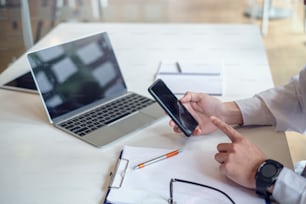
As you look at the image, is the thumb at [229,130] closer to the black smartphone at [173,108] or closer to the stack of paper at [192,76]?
the black smartphone at [173,108]

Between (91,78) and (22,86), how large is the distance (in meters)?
0.28

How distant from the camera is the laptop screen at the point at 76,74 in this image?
112cm

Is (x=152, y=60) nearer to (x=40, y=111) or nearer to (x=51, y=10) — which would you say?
(x=40, y=111)

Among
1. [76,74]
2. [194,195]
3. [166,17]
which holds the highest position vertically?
[76,74]

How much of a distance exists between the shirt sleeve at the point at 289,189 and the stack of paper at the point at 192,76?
0.49 metres

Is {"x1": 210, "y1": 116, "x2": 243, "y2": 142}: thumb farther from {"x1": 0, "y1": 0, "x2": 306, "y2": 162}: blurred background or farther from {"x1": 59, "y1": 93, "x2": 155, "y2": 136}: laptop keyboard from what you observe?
{"x1": 0, "y1": 0, "x2": 306, "y2": 162}: blurred background

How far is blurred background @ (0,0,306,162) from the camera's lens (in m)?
2.99

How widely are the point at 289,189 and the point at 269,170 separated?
0.05 metres

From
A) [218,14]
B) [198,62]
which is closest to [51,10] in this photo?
[218,14]

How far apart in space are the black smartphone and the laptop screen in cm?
25

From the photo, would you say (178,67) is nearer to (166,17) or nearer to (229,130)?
(229,130)

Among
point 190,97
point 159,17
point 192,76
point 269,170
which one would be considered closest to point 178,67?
point 192,76

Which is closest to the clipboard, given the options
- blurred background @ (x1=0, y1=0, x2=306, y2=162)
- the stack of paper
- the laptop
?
the laptop

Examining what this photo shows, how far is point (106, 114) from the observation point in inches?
46.1
